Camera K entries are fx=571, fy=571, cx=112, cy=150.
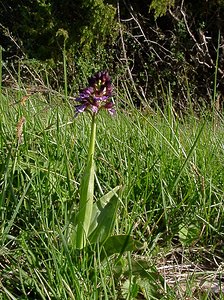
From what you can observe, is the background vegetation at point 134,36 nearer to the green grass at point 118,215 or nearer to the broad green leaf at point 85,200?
the green grass at point 118,215

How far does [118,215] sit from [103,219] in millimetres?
144

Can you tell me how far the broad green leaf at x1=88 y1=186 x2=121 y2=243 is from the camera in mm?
1191

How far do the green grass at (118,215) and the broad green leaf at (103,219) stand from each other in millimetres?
46

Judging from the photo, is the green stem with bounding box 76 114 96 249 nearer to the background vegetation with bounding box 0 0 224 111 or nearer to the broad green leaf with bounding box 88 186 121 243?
the broad green leaf with bounding box 88 186 121 243

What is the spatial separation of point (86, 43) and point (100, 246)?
6819 millimetres

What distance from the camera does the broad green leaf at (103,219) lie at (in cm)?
119

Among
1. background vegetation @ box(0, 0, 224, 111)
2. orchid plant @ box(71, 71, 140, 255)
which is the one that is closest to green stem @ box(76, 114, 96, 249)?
orchid plant @ box(71, 71, 140, 255)

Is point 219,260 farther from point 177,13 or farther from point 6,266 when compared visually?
point 177,13

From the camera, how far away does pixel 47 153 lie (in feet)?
4.85

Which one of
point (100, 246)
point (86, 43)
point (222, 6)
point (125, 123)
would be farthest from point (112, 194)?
point (222, 6)

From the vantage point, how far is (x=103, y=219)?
47.5 inches

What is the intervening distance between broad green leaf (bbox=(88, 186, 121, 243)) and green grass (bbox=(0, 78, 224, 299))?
46 mm

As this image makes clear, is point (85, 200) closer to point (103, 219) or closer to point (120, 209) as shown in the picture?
point (103, 219)

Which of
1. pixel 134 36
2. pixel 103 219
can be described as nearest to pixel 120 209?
pixel 103 219
